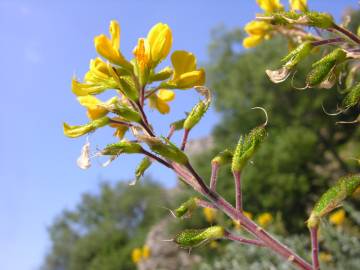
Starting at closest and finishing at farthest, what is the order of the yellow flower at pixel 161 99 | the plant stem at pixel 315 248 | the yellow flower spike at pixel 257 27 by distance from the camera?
the plant stem at pixel 315 248
the yellow flower at pixel 161 99
the yellow flower spike at pixel 257 27

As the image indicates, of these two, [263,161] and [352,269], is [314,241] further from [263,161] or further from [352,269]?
[263,161]

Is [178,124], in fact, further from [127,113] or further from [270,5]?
[270,5]

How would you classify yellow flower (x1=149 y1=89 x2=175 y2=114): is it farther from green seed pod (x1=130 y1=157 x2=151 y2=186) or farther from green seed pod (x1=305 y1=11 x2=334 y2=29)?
green seed pod (x1=305 y1=11 x2=334 y2=29)

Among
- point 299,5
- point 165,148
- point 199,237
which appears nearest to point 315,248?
point 199,237

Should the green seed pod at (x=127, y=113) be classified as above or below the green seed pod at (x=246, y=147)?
above

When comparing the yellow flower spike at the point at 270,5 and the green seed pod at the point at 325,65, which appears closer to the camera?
the green seed pod at the point at 325,65

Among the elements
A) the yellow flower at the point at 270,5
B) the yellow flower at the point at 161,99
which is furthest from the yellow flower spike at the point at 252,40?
the yellow flower at the point at 161,99

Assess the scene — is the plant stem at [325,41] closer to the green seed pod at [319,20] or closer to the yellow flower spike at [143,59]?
the green seed pod at [319,20]
